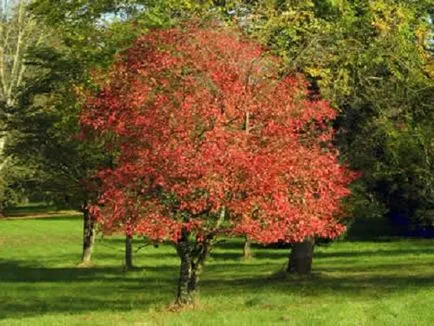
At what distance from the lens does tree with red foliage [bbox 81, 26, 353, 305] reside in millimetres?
13906

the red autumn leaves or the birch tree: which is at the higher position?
the birch tree

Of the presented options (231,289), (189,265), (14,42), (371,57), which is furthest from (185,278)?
(14,42)

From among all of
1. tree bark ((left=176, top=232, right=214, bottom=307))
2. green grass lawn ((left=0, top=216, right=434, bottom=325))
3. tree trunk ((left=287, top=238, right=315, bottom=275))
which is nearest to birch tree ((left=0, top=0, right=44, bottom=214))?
green grass lawn ((left=0, top=216, right=434, bottom=325))

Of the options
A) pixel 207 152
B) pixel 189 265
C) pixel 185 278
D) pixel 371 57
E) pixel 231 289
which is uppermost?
pixel 371 57

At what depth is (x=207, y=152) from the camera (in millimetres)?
13625

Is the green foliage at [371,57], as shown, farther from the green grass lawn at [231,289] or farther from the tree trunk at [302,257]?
the green grass lawn at [231,289]

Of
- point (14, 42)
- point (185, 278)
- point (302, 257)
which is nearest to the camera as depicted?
point (185, 278)

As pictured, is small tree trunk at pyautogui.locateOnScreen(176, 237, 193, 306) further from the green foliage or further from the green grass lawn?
the green foliage

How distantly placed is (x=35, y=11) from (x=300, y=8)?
28.8 feet

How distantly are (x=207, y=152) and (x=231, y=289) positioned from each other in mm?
7210

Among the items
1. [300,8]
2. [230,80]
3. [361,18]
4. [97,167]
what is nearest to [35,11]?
[97,167]

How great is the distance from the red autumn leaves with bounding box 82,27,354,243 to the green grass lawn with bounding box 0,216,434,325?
1.69 m

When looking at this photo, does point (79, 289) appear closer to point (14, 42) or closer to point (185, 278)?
point (185, 278)

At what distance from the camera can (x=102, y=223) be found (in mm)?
14609
